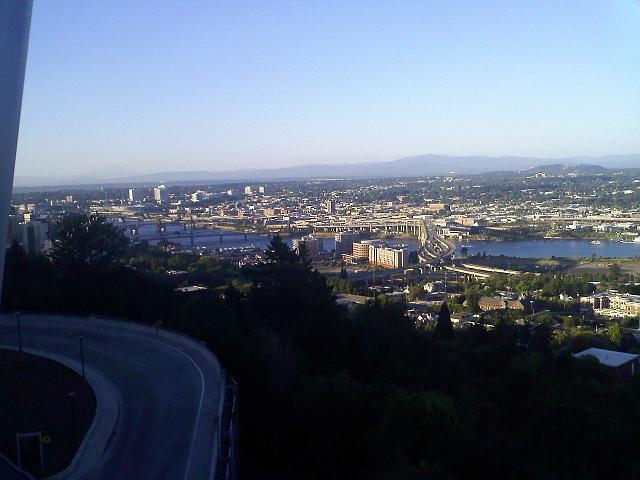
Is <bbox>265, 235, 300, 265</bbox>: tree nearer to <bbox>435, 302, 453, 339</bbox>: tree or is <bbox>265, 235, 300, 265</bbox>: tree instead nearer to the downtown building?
<bbox>435, 302, 453, 339</bbox>: tree

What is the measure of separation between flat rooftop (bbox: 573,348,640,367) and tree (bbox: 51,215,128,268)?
220 inches

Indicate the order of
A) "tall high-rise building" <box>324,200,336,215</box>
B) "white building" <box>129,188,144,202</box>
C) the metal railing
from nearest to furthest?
the metal railing → "white building" <box>129,188,144,202</box> → "tall high-rise building" <box>324,200,336,215</box>

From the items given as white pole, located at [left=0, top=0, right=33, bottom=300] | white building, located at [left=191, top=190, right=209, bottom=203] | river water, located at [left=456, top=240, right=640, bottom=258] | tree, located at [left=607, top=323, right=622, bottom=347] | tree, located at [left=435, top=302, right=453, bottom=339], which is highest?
white pole, located at [left=0, top=0, right=33, bottom=300]

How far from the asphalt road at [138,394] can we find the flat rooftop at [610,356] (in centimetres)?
361

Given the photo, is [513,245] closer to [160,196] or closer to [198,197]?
[160,196]

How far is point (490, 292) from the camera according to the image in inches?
489

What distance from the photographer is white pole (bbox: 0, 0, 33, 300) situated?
1489 mm

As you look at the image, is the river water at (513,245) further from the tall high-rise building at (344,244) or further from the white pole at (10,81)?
the white pole at (10,81)

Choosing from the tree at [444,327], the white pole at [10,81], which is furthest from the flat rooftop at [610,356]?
the white pole at [10,81]

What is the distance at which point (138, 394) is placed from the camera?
4.15 metres

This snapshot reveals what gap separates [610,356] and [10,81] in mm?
6133

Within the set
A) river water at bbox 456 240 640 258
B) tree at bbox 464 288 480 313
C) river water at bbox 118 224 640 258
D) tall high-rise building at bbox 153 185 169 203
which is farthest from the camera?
tall high-rise building at bbox 153 185 169 203

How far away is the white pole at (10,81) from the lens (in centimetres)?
149

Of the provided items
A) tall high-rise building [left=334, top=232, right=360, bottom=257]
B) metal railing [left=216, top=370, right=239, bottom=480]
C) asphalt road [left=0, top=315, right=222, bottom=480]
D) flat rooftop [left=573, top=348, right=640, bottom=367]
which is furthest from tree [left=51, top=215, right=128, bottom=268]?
tall high-rise building [left=334, top=232, right=360, bottom=257]
